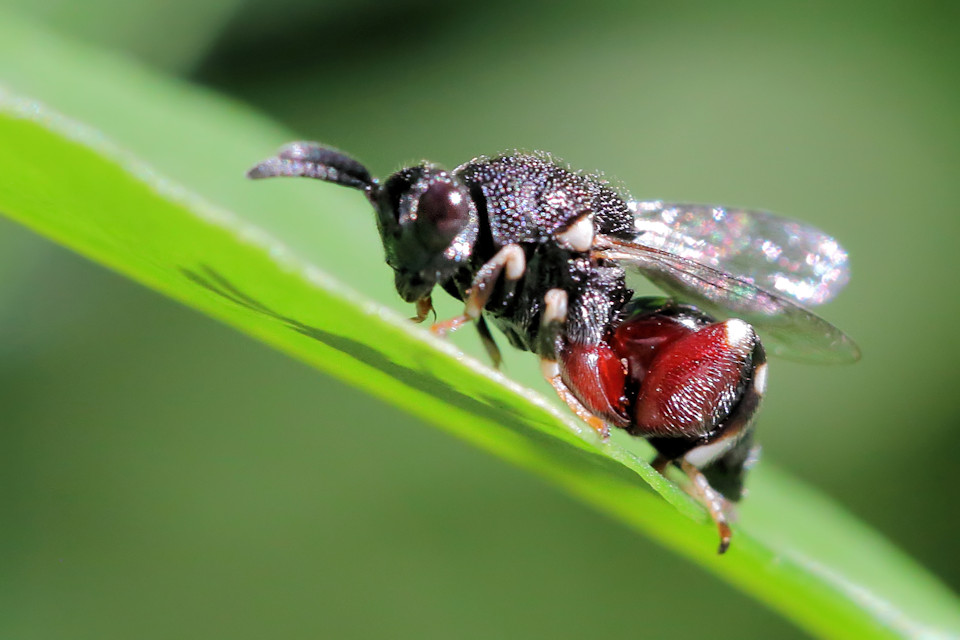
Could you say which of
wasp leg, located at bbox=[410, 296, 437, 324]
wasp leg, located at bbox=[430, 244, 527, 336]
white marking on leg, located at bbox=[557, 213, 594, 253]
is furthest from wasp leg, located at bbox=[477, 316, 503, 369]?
white marking on leg, located at bbox=[557, 213, 594, 253]

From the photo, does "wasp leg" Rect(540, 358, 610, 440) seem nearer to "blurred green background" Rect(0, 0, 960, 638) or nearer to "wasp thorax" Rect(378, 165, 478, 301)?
"wasp thorax" Rect(378, 165, 478, 301)

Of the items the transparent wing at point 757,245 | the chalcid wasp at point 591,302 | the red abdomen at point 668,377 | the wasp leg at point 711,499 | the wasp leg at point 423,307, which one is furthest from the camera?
the transparent wing at point 757,245

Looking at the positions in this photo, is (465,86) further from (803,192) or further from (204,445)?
(204,445)

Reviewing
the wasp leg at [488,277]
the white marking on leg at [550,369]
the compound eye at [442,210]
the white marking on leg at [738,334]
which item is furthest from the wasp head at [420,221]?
the white marking on leg at [738,334]

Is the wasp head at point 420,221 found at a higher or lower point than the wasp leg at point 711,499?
higher

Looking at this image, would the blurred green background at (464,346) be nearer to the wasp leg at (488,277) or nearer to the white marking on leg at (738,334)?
the wasp leg at (488,277)

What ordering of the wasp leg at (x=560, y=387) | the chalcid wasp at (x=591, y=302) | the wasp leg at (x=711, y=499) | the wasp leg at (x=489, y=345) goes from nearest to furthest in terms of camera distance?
the wasp leg at (x=711, y=499)
the wasp leg at (x=560, y=387)
the chalcid wasp at (x=591, y=302)
the wasp leg at (x=489, y=345)
